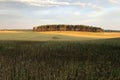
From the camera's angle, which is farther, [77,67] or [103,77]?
[77,67]

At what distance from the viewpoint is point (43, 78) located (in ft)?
35.7

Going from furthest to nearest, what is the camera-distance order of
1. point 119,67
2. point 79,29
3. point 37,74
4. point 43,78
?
point 79,29, point 119,67, point 37,74, point 43,78

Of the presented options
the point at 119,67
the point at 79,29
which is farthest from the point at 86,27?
the point at 119,67

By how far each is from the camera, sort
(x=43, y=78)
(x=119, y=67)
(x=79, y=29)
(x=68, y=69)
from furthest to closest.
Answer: (x=79, y=29) → (x=119, y=67) → (x=68, y=69) → (x=43, y=78)

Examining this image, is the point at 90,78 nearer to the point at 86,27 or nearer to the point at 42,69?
the point at 42,69

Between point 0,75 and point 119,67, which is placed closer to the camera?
point 0,75

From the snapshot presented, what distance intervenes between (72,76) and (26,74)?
5.27 ft

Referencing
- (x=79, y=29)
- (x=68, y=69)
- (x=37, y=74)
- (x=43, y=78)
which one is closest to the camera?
(x=43, y=78)

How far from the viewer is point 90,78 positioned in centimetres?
1114

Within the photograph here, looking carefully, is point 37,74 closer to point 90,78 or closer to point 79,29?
point 90,78

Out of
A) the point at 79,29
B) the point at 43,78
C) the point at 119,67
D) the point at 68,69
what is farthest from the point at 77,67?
the point at 79,29

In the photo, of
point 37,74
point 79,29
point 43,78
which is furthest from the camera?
point 79,29

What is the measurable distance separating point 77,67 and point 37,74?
220cm

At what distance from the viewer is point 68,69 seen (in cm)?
1261
